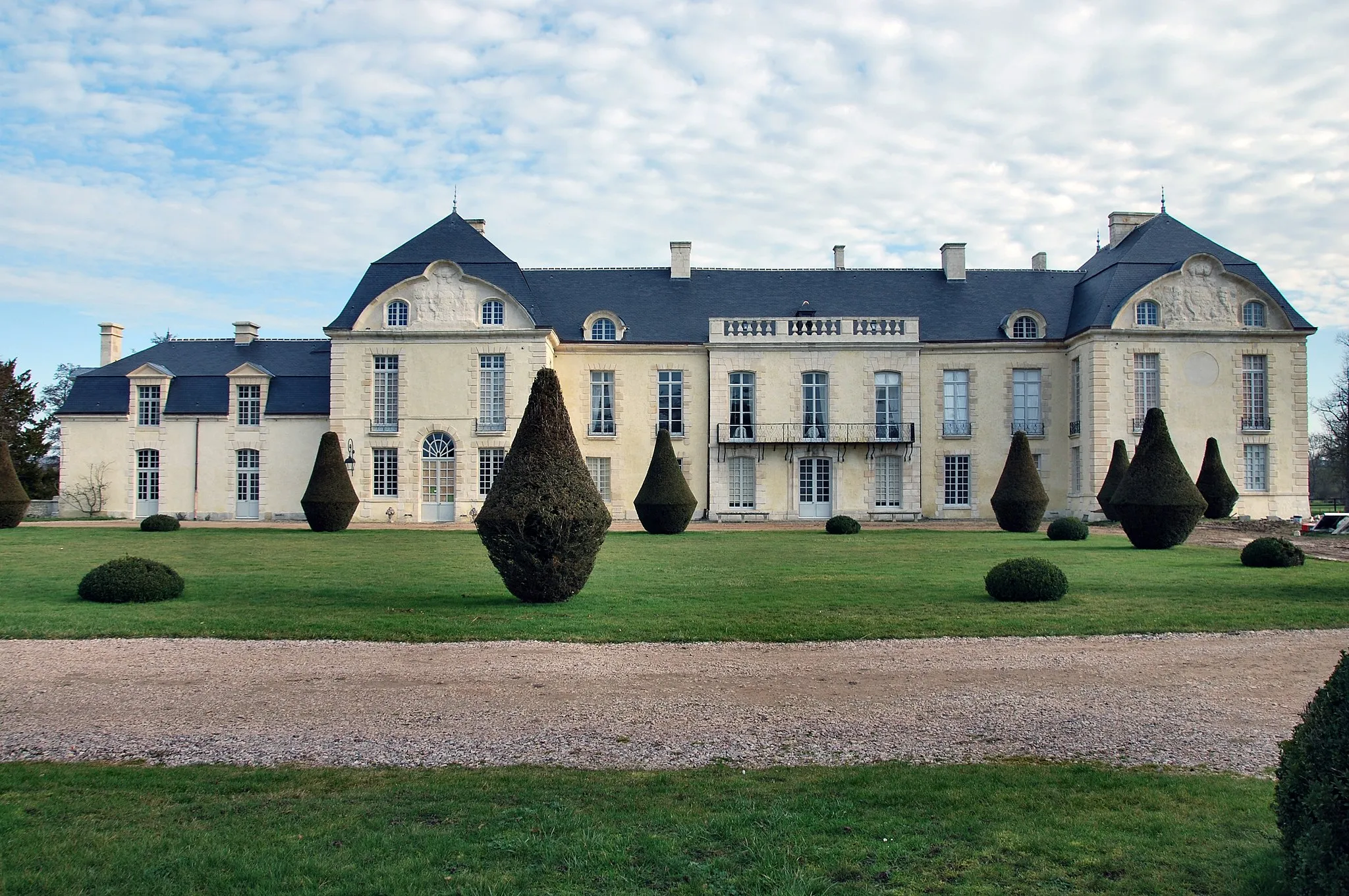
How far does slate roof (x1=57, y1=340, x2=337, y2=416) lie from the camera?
104ft

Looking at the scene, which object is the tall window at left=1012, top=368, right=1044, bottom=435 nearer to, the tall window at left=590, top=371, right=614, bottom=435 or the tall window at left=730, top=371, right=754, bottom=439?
→ the tall window at left=730, top=371, right=754, bottom=439

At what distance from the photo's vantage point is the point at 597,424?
105 feet

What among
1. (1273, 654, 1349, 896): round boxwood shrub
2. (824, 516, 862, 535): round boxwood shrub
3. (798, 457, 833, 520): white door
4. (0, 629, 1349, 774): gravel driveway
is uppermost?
(798, 457, 833, 520): white door

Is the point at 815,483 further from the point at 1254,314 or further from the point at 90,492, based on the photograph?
the point at 90,492

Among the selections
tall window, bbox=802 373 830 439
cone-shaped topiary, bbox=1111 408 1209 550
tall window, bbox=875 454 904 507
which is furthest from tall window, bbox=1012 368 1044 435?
cone-shaped topiary, bbox=1111 408 1209 550

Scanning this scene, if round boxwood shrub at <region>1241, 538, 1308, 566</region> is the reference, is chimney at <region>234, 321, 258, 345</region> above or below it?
above

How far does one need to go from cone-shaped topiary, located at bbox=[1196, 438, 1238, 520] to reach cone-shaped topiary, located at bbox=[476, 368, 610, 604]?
22.1 meters

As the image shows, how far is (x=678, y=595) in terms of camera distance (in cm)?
1231

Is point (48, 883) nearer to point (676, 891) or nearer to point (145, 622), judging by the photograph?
point (676, 891)

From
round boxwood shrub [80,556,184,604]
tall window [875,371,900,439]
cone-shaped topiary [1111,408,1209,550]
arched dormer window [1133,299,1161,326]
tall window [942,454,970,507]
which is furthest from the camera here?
tall window [942,454,970,507]

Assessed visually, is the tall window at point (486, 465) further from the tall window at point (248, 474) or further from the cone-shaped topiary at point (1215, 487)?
the cone-shaped topiary at point (1215, 487)

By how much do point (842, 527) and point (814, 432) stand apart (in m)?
7.53

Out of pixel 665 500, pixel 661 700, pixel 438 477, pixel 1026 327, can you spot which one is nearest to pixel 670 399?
pixel 438 477

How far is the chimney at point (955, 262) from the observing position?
113 ft
